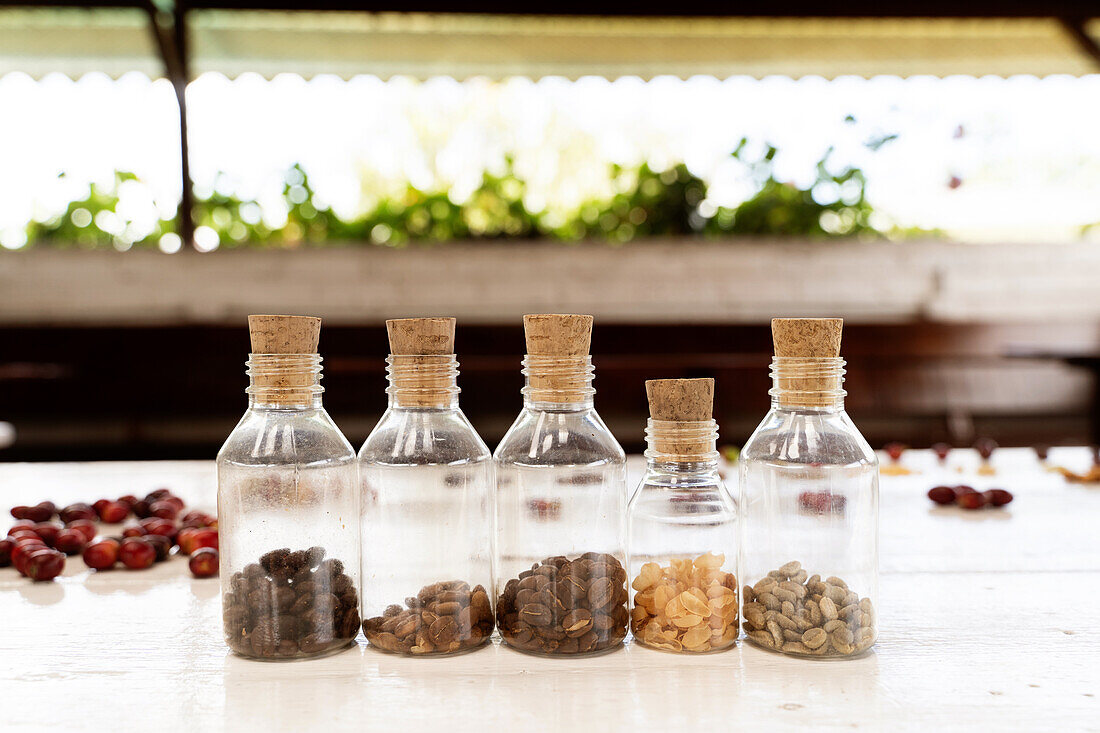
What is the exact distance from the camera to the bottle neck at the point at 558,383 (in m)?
0.75

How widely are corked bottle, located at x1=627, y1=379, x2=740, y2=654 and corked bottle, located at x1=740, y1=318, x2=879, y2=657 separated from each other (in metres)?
0.03

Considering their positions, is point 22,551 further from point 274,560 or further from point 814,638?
point 814,638

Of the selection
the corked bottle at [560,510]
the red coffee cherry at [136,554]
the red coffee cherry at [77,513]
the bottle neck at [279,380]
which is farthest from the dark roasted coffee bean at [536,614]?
the red coffee cherry at [77,513]

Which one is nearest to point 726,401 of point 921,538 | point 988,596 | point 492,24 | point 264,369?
point 492,24

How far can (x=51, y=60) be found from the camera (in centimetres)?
459

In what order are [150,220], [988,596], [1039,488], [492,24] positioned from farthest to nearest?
1. [492,24]
2. [150,220]
3. [1039,488]
4. [988,596]

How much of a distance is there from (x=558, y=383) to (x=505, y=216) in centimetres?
394

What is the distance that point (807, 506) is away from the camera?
76 centimetres

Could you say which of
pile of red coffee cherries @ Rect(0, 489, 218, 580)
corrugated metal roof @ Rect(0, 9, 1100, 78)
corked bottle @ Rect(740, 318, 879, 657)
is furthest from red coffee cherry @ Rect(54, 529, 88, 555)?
corrugated metal roof @ Rect(0, 9, 1100, 78)

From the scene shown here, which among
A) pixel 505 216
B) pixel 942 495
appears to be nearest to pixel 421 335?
pixel 942 495

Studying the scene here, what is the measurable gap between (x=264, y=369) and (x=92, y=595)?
17.4 inches

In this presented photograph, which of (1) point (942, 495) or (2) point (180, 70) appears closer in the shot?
(1) point (942, 495)

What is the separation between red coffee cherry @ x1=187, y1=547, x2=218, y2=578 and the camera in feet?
3.43

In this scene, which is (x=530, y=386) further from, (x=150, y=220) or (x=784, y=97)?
(x=784, y=97)
